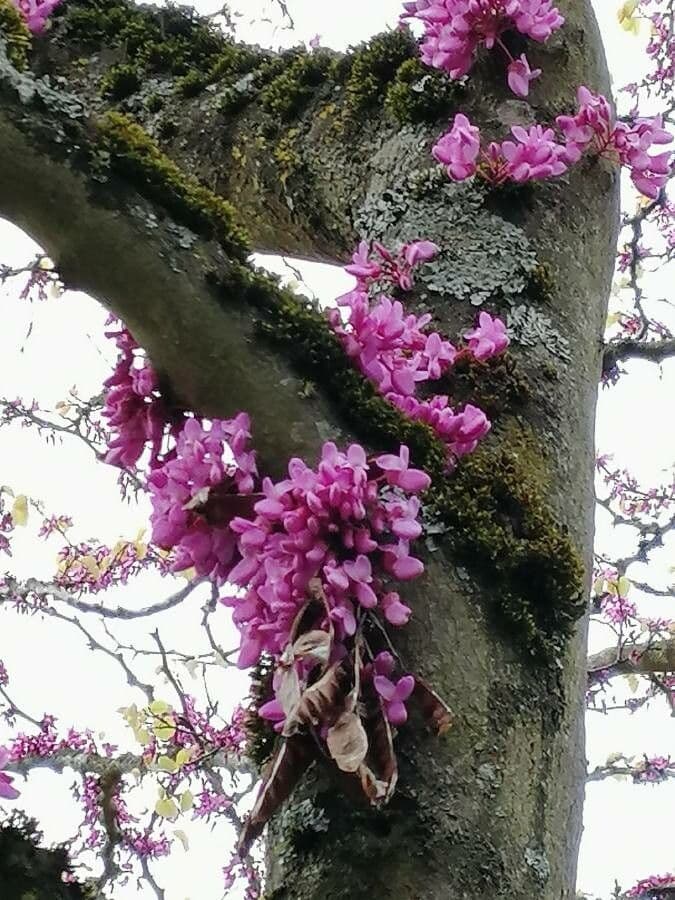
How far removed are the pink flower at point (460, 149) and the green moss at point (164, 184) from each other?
1.80 ft

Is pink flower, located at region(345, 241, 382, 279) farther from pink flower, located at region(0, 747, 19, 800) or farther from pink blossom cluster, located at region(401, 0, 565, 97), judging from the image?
pink flower, located at region(0, 747, 19, 800)

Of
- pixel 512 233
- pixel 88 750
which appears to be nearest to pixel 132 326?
→ pixel 512 233

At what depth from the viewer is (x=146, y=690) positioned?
12.1 ft

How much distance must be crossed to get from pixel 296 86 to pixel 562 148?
0.73 meters

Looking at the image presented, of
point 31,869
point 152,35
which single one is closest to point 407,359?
point 31,869

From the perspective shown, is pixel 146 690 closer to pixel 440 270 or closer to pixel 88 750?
pixel 88 750

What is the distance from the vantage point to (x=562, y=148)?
1.77 metres

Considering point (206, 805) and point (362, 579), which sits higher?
point (206, 805)

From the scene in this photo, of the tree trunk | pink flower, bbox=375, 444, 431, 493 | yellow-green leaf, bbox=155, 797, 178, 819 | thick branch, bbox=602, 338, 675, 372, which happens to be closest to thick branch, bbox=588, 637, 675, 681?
thick branch, bbox=602, 338, 675, 372

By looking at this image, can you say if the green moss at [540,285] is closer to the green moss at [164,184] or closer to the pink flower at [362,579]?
the green moss at [164,184]

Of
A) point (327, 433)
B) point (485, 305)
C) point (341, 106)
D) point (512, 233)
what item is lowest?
point (327, 433)

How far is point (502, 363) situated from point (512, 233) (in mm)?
312

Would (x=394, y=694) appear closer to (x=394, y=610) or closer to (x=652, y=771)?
(x=394, y=610)

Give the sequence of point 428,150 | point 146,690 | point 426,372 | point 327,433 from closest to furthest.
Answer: point 327,433 → point 426,372 → point 428,150 → point 146,690
